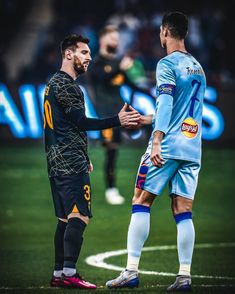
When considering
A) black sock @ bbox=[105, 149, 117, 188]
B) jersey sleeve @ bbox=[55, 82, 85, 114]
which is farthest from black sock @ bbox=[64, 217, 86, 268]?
black sock @ bbox=[105, 149, 117, 188]

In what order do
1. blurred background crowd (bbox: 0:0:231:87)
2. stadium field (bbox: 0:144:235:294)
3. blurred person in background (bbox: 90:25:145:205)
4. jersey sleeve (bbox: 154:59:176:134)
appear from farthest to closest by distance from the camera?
blurred background crowd (bbox: 0:0:231:87) → blurred person in background (bbox: 90:25:145:205) → stadium field (bbox: 0:144:235:294) → jersey sleeve (bbox: 154:59:176:134)

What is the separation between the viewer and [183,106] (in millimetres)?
7504

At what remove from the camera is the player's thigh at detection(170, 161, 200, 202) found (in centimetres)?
755

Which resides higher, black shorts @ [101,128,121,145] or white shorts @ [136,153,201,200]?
black shorts @ [101,128,121,145]

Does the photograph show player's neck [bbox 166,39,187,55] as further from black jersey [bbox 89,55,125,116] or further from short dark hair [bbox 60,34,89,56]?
black jersey [bbox 89,55,125,116]

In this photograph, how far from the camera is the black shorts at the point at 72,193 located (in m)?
7.64

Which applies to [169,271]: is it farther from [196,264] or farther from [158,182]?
[158,182]

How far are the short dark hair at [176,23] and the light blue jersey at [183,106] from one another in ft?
0.53

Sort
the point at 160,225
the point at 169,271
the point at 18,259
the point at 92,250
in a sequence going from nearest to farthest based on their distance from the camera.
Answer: the point at 169,271 < the point at 18,259 < the point at 92,250 < the point at 160,225

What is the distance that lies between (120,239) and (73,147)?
3.59 meters

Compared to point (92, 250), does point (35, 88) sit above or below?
above

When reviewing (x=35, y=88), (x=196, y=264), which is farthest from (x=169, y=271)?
(x=35, y=88)

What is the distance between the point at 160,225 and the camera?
12.2m

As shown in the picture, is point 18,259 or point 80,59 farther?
point 18,259
